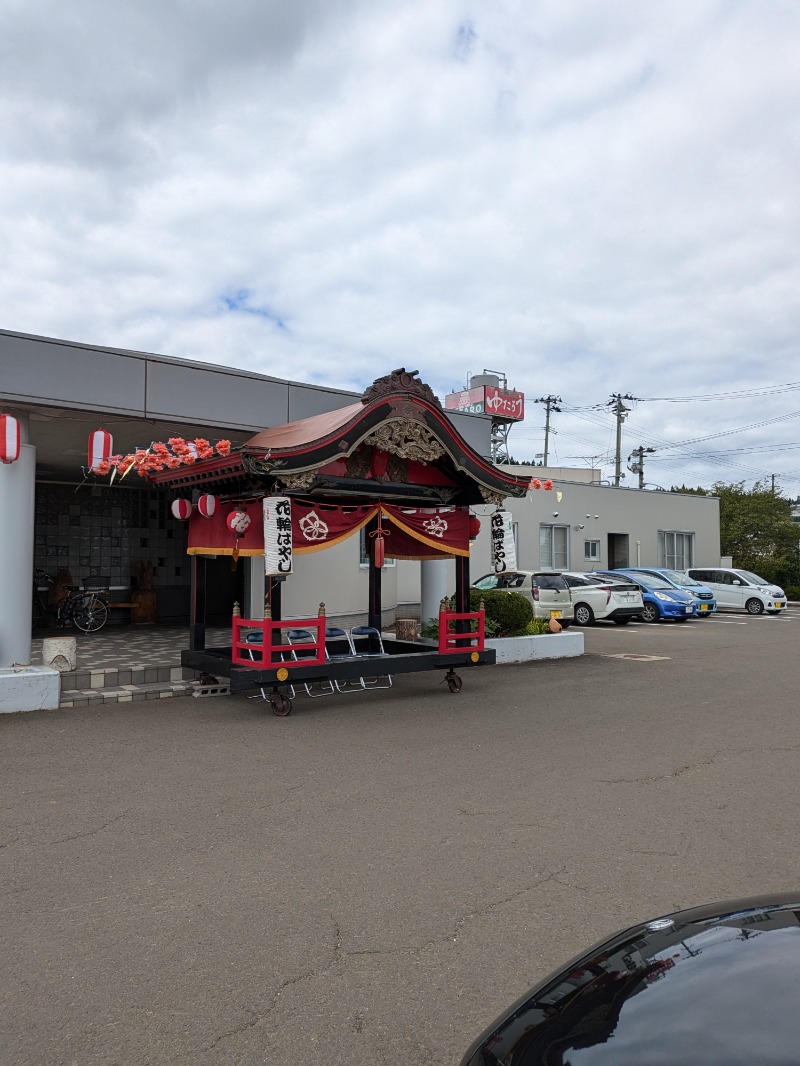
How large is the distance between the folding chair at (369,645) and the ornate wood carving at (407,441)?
266cm

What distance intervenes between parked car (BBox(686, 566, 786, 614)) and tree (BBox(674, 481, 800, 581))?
38.3 ft

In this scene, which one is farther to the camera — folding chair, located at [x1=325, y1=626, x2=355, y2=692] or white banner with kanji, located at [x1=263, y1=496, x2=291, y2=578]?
folding chair, located at [x1=325, y1=626, x2=355, y2=692]

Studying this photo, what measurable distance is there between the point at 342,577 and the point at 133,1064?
12.6 metres

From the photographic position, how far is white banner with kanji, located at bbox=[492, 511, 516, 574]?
439 inches

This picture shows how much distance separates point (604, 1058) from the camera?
5.76 ft

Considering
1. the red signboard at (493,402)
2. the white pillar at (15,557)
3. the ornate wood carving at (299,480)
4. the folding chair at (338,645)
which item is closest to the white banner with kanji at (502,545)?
the folding chair at (338,645)

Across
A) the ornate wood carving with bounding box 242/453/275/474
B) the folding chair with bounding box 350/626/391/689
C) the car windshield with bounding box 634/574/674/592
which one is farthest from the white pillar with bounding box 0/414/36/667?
the car windshield with bounding box 634/574/674/592

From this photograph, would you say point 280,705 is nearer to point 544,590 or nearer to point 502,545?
point 502,545

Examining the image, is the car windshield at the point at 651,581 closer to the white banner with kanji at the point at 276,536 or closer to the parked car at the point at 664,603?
the parked car at the point at 664,603

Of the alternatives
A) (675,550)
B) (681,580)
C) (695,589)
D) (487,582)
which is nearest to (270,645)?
(487,582)

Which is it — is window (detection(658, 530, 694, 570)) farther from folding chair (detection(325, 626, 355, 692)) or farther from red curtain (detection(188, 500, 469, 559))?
folding chair (detection(325, 626, 355, 692))

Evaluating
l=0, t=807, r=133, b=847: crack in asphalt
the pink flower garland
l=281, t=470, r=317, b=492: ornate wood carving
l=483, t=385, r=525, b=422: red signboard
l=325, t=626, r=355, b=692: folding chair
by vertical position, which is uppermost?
l=483, t=385, r=525, b=422: red signboard

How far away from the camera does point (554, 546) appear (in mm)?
25922

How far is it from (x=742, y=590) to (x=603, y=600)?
7.98 meters
